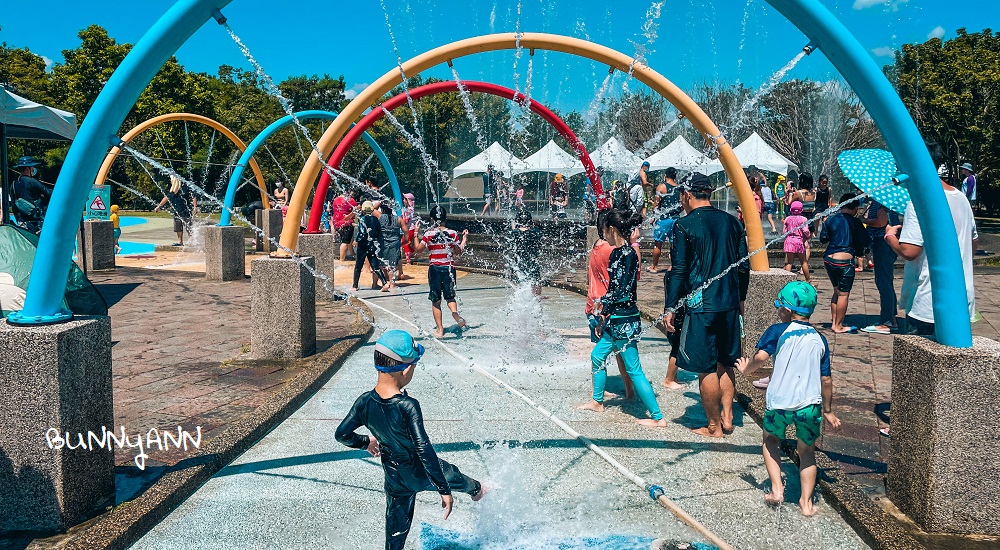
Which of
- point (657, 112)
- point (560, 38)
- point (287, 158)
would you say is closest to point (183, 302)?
point (560, 38)

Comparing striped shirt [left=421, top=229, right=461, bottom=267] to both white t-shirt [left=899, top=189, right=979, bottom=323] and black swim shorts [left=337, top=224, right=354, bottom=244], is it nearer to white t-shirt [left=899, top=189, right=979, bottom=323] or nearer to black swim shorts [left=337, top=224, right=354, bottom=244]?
white t-shirt [left=899, top=189, right=979, bottom=323]

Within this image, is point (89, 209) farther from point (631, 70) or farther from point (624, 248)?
point (624, 248)

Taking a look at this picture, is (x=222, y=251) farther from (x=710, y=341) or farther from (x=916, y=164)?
(x=916, y=164)

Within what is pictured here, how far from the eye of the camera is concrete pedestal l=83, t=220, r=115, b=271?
1473 centimetres

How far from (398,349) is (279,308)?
442cm

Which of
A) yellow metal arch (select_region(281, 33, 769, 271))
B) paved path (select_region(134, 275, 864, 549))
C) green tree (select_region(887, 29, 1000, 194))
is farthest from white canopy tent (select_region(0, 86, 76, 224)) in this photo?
green tree (select_region(887, 29, 1000, 194))

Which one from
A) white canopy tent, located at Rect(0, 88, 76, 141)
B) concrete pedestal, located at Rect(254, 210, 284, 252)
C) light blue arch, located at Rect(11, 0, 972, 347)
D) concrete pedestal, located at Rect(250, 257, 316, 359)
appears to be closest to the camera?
light blue arch, located at Rect(11, 0, 972, 347)

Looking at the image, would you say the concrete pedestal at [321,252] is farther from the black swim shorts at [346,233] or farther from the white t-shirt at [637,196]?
the white t-shirt at [637,196]

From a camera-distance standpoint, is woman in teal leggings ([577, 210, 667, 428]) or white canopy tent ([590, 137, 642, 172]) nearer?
woman in teal leggings ([577, 210, 667, 428])

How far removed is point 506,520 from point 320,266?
8.76 meters

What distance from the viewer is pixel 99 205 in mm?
14898

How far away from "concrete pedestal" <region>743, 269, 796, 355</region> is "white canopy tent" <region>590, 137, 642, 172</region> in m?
18.6

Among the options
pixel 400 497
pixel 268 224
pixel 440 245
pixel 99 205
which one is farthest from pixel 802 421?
pixel 268 224

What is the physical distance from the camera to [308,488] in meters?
4.47
